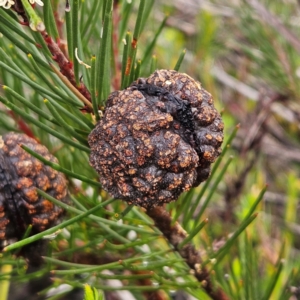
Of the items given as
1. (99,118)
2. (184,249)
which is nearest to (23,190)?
(99,118)

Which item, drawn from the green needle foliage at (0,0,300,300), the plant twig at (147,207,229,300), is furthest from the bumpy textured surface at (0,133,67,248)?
the plant twig at (147,207,229,300)

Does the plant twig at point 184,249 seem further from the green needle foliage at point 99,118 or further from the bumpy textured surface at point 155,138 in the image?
the bumpy textured surface at point 155,138

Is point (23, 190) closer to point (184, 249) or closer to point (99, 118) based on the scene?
point (99, 118)

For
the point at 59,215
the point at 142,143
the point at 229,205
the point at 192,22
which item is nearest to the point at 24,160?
the point at 59,215

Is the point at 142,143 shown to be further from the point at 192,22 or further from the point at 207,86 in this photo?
the point at 192,22

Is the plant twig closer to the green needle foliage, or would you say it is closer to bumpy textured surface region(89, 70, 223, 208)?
the green needle foliage

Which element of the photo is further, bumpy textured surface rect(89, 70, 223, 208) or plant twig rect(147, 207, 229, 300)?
plant twig rect(147, 207, 229, 300)
